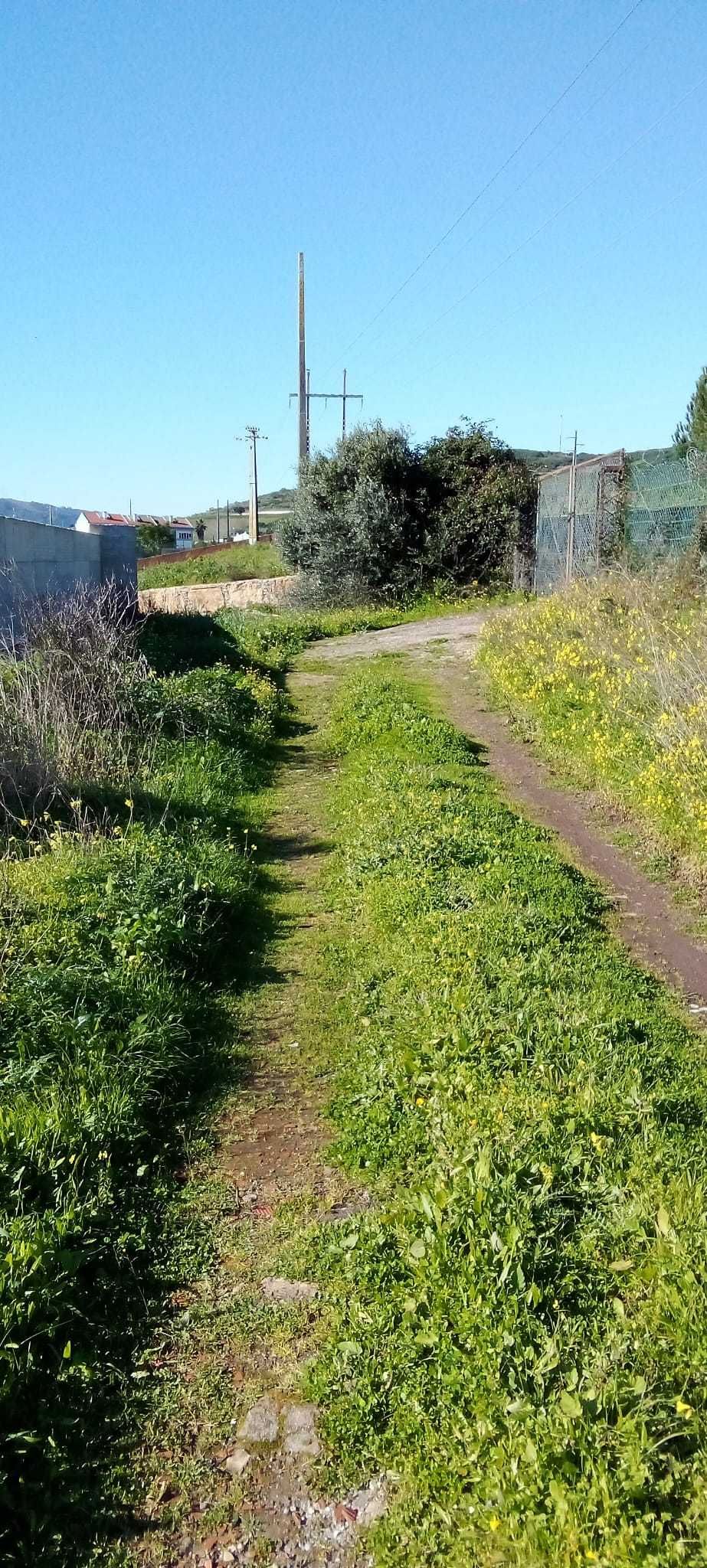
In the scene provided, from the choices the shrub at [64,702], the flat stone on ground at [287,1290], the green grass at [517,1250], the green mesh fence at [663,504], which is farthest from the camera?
the green mesh fence at [663,504]

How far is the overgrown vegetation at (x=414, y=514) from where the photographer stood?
24.7 meters

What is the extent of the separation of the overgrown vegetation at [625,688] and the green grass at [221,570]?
67.0 ft

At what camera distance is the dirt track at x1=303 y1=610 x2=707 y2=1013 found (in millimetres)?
5973

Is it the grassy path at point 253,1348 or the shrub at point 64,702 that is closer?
the grassy path at point 253,1348

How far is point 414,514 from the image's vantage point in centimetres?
2534

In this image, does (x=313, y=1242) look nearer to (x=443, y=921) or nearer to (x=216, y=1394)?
(x=216, y=1394)

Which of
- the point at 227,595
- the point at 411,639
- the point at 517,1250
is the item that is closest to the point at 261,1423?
the point at 517,1250

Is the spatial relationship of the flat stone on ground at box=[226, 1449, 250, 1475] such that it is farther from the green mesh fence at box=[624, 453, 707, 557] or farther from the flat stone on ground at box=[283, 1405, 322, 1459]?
the green mesh fence at box=[624, 453, 707, 557]

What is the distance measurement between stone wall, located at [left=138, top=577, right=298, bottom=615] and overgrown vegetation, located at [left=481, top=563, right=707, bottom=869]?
13.0 meters

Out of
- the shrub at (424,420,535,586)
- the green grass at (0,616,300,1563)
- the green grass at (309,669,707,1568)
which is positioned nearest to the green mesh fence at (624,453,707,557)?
the shrub at (424,420,535,586)

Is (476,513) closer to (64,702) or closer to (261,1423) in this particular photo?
(64,702)

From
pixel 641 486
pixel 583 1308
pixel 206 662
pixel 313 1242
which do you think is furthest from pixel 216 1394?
pixel 641 486

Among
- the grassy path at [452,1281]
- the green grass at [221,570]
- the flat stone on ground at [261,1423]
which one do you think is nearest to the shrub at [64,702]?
the grassy path at [452,1281]

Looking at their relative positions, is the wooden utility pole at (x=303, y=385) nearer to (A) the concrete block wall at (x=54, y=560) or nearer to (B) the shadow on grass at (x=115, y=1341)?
(A) the concrete block wall at (x=54, y=560)
